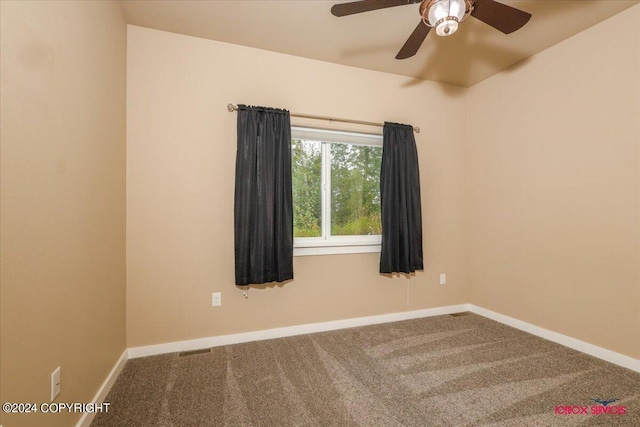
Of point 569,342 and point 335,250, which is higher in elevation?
point 335,250

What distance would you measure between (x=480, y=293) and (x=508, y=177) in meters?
1.32

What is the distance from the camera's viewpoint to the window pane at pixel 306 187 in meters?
2.72

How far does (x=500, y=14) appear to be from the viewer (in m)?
1.50

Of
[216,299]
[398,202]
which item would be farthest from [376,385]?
[398,202]

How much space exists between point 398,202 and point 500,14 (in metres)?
1.66

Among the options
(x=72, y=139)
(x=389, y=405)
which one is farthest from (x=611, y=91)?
(x=72, y=139)

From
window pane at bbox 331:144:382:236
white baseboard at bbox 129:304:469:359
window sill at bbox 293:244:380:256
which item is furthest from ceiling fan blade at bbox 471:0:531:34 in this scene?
white baseboard at bbox 129:304:469:359

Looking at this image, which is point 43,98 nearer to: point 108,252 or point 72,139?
point 72,139

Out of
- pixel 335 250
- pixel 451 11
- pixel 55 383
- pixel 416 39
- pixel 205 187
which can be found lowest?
pixel 55 383

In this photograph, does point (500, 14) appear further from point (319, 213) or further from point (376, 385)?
point (376, 385)

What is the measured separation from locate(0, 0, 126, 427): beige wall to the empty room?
0.04 feet

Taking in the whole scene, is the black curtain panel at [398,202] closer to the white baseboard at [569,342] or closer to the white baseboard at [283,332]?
the white baseboard at [283,332]

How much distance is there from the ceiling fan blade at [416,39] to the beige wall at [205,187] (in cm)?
97

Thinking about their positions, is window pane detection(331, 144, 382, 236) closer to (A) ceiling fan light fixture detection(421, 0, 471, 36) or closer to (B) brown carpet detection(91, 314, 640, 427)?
(B) brown carpet detection(91, 314, 640, 427)
